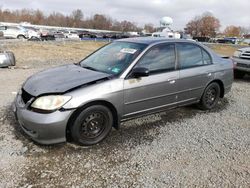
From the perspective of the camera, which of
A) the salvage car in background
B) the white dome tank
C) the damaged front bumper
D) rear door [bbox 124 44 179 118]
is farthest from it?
the white dome tank

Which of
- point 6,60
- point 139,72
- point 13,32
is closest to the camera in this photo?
point 139,72

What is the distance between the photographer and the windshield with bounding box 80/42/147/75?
13.1 ft

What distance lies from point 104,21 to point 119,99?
402ft

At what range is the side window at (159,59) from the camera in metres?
4.11

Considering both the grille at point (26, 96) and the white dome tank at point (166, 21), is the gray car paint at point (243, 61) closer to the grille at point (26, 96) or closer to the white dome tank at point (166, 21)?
the grille at point (26, 96)

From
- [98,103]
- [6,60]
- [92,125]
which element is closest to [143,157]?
[92,125]

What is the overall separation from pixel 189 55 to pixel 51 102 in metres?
2.84

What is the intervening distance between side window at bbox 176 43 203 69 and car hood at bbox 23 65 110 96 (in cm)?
Result: 162

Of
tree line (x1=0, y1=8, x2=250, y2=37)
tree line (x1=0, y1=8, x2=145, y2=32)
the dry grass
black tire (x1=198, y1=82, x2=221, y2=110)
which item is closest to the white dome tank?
tree line (x1=0, y1=8, x2=250, y2=37)

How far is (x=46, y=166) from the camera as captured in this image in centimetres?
311

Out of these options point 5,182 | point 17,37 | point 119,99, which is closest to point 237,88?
point 119,99

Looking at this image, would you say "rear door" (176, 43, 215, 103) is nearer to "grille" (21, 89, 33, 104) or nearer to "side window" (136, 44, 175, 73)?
"side window" (136, 44, 175, 73)

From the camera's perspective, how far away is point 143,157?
3398 mm

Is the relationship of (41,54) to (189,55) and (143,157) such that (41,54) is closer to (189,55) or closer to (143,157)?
(189,55)
